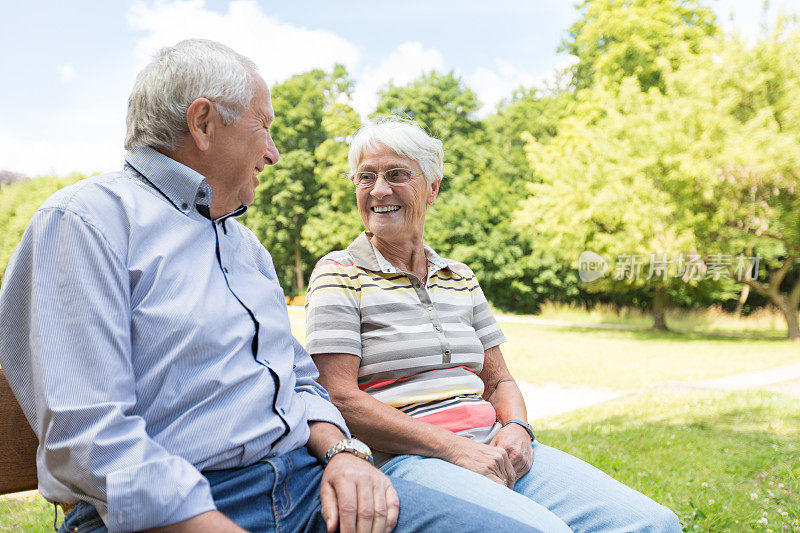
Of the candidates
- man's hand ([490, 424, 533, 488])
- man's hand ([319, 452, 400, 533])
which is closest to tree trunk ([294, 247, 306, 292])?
man's hand ([490, 424, 533, 488])

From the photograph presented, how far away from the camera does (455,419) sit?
217cm

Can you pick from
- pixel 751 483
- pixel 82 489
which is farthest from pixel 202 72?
pixel 751 483

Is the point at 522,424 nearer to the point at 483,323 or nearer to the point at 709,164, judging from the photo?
the point at 483,323

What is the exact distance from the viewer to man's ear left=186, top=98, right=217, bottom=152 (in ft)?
5.23

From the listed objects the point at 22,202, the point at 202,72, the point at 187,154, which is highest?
the point at 202,72

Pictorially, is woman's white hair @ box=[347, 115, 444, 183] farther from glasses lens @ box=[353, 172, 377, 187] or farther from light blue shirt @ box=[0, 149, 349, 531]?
light blue shirt @ box=[0, 149, 349, 531]

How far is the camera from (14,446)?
5.02ft

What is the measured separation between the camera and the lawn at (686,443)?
3705 mm

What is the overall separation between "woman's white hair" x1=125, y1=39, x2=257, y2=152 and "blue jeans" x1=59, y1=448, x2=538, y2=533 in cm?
83

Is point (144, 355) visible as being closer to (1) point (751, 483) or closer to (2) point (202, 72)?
(2) point (202, 72)

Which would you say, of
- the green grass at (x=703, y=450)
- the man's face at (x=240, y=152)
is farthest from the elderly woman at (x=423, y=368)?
the green grass at (x=703, y=450)

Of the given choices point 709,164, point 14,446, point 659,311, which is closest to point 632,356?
point 709,164

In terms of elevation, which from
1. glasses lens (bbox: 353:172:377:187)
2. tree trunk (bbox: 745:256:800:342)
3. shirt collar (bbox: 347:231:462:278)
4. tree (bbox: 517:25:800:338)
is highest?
tree (bbox: 517:25:800:338)

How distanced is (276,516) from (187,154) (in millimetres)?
918
